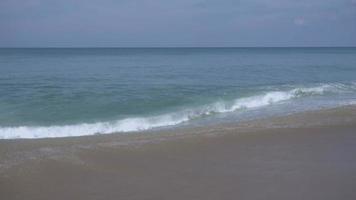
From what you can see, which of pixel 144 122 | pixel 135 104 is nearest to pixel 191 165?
pixel 144 122

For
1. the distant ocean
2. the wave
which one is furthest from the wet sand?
the distant ocean

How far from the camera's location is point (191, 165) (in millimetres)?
8258

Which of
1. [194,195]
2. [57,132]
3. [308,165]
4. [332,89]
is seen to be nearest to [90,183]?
[194,195]

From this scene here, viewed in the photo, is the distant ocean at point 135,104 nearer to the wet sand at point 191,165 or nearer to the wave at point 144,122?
the wave at point 144,122

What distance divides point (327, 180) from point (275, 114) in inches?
316

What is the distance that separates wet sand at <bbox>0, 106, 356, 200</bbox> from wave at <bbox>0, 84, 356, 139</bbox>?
9.04 feet

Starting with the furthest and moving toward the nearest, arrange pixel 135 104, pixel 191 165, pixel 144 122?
pixel 135 104, pixel 144 122, pixel 191 165

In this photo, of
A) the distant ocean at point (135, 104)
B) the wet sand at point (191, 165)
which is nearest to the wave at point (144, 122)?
the distant ocean at point (135, 104)

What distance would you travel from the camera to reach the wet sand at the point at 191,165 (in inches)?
267

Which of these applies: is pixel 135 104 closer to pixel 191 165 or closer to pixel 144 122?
pixel 144 122

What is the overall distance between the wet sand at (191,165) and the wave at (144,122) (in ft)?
9.04

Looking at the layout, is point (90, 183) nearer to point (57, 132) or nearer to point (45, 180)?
point (45, 180)

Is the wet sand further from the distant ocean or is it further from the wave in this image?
the distant ocean

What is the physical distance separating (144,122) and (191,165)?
7.30 metres
